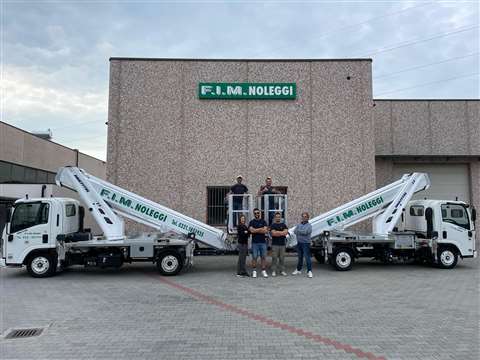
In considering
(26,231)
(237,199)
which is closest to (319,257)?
(237,199)

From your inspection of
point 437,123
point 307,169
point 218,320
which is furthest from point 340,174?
point 218,320

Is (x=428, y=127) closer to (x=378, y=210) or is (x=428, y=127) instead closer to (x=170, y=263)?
(x=378, y=210)

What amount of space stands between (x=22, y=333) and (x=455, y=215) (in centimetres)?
1199

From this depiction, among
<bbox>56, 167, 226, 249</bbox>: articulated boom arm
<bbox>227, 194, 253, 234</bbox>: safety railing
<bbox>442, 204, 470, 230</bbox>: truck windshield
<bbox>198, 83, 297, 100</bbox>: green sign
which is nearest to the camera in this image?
<bbox>56, 167, 226, 249</bbox>: articulated boom arm

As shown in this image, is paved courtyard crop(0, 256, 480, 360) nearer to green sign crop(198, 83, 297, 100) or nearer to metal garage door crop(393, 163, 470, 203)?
green sign crop(198, 83, 297, 100)

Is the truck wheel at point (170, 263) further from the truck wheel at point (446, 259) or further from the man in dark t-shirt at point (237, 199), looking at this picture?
the truck wheel at point (446, 259)

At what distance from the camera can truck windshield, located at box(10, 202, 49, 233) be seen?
32.9 feet

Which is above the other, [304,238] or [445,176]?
[445,176]

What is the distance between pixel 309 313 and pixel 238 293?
2.10 metres

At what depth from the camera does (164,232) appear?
1102 centimetres

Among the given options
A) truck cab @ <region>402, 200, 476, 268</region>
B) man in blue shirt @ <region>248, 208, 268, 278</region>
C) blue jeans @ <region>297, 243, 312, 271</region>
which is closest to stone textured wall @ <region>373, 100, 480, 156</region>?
truck cab @ <region>402, 200, 476, 268</region>

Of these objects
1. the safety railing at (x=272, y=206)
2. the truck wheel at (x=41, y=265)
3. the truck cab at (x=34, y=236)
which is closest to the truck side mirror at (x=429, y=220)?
the safety railing at (x=272, y=206)

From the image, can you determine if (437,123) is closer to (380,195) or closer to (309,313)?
(380,195)

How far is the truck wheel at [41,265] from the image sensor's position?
10.0 meters
